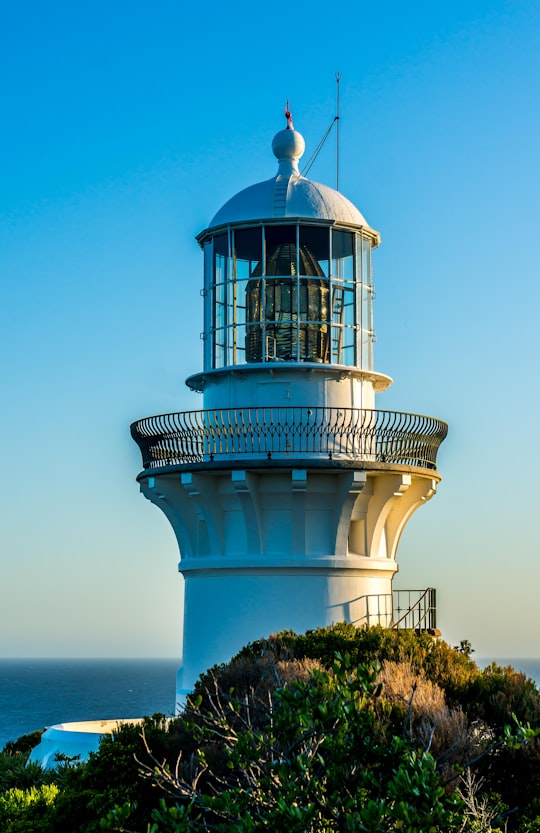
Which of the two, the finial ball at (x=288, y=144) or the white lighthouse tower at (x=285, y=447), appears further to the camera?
the finial ball at (x=288, y=144)

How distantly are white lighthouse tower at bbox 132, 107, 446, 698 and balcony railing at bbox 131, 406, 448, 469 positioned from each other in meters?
0.02

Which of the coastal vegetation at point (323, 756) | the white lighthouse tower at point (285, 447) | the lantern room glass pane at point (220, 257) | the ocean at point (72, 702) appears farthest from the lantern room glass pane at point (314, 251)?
the ocean at point (72, 702)

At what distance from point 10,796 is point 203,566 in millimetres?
5470

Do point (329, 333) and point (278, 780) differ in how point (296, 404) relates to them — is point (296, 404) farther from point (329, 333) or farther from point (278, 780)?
point (278, 780)

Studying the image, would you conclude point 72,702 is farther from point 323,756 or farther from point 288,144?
Answer: point 323,756

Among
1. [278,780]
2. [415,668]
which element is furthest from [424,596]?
[278,780]

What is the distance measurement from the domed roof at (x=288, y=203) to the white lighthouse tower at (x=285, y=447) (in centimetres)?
3

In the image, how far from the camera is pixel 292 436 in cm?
1925

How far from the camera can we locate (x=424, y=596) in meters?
20.6

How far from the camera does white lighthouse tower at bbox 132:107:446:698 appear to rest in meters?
19.3

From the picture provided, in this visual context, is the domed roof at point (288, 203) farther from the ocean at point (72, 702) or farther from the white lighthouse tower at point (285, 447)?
the ocean at point (72, 702)

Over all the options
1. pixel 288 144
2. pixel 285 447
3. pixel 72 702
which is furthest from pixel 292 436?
pixel 72 702

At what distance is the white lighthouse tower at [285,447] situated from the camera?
1931cm

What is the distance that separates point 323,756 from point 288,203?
11425 mm
